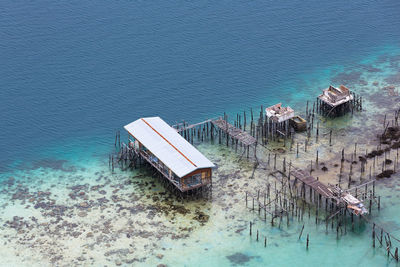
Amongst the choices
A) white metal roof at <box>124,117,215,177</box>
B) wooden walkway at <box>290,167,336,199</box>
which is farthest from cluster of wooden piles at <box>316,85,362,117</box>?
white metal roof at <box>124,117,215,177</box>

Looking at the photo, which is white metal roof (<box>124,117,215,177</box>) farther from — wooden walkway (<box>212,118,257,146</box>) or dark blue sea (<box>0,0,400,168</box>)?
dark blue sea (<box>0,0,400,168</box>)

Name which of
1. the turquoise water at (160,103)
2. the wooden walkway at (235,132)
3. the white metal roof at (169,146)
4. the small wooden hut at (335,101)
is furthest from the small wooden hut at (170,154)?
the small wooden hut at (335,101)

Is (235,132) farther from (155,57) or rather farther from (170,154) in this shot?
(155,57)

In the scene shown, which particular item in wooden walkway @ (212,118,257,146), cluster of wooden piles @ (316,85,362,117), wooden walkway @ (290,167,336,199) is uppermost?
cluster of wooden piles @ (316,85,362,117)

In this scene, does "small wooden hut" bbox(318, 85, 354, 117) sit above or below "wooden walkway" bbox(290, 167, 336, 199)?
above

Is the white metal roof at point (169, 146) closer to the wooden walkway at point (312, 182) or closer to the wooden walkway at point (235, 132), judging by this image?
the wooden walkway at point (235, 132)

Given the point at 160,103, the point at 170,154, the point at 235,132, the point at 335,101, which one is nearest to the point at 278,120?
the point at 235,132
